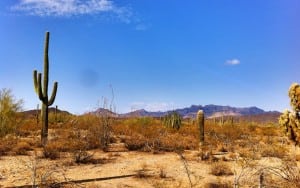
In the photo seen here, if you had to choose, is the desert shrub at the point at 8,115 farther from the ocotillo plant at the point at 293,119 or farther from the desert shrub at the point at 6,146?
the ocotillo plant at the point at 293,119

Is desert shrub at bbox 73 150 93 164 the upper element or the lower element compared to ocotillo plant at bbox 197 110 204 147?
lower

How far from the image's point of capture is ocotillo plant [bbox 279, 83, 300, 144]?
787cm

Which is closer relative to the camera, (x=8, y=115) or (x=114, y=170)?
(x=114, y=170)

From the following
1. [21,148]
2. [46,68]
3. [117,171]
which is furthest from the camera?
[46,68]

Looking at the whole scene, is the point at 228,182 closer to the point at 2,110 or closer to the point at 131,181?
the point at 131,181

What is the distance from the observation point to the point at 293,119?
8023 millimetres

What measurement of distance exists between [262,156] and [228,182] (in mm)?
4568

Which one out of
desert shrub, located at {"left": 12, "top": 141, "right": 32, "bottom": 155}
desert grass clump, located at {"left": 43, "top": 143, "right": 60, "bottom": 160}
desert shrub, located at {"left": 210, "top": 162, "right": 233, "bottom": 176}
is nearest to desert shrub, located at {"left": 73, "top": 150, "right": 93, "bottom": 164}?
desert grass clump, located at {"left": 43, "top": 143, "right": 60, "bottom": 160}

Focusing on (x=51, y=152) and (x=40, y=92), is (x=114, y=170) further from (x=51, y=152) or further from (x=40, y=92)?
(x=40, y=92)

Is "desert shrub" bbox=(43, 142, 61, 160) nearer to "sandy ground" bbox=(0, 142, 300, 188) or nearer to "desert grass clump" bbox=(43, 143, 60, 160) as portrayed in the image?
"desert grass clump" bbox=(43, 143, 60, 160)

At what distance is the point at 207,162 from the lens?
38.5 feet

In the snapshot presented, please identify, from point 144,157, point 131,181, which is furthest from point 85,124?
point 131,181

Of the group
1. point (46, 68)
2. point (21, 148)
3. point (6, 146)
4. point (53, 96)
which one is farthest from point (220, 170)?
point (46, 68)

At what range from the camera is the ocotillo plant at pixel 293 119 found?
25.8ft
